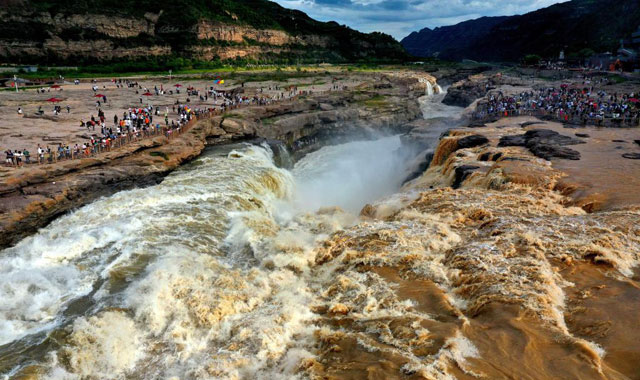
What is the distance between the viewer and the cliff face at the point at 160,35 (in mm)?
79750

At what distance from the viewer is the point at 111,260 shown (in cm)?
1482

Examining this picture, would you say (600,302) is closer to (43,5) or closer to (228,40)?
(43,5)

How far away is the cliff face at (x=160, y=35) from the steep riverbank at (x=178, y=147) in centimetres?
6291

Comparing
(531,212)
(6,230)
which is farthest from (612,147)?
(6,230)

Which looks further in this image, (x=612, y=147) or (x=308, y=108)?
(x=308, y=108)

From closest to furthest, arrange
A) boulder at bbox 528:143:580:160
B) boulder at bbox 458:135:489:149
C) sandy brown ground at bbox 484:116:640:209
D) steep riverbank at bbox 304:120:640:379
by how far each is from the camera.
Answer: steep riverbank at bbox 304:120:640:379
sandy brown ground at bbox 484:116:640:209
boulder at bbox 528:143:580:160
boulder at bbox 458:135:489:149

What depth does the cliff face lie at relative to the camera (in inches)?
3140

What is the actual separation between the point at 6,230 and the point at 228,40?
360 ft

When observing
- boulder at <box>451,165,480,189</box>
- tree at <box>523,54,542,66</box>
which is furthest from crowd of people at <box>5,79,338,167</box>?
tree at <box>523,54,542,66</box>

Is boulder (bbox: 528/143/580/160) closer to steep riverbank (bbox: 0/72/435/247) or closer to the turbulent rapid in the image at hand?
the turbulent rapid

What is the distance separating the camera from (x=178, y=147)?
27219 millimetres


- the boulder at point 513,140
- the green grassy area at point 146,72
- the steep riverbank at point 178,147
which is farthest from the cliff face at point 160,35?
the boulder at point 513,140

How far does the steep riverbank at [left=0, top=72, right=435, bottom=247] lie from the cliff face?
62.9 metres

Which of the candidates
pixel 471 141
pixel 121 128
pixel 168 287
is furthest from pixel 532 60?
pixel 168 287
